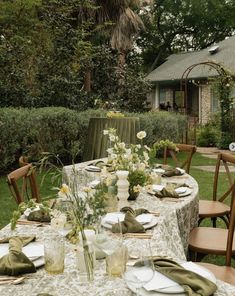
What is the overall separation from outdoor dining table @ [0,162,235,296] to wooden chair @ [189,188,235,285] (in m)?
0.10

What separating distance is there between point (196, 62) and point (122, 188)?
22421 mm

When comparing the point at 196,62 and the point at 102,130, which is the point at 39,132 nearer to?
the point at 102,130

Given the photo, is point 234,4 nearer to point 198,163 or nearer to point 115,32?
point 115,32

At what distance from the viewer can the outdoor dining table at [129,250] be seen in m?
1.85

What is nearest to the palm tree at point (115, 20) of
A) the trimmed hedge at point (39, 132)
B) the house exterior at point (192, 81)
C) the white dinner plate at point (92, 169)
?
the house exterior at point (192, 81)

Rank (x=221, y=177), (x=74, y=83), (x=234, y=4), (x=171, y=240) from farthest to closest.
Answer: (x=234, y=4)
(x=74, y=83)
(x=221, y=177)
(x=171, y=240)

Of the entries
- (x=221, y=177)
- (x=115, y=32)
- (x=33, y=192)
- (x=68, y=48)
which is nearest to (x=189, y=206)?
(x=33, y=192)

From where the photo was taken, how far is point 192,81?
73.6ft

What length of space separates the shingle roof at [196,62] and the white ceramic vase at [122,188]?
1777 centimetres

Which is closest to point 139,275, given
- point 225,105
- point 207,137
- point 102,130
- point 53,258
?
point 53,258

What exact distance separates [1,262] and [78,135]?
341 inches

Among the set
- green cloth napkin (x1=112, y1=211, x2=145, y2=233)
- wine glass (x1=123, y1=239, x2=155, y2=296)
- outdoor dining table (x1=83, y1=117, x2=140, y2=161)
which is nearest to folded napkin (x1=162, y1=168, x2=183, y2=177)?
green cloth napkin (x1=112, y1=211, x2=145, y2=233)

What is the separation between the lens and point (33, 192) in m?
4.07

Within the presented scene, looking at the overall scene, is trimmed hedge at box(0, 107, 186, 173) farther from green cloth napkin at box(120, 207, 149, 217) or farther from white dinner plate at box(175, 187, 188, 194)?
green cloth napkin at box(120, 207, 149, 217)
